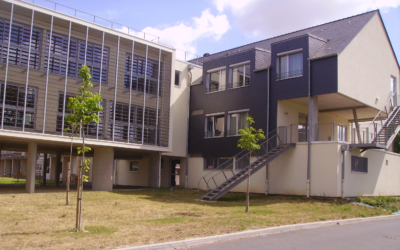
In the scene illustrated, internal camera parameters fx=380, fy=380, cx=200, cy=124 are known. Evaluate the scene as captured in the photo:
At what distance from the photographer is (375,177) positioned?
78.5ft

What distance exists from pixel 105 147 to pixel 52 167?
33345mm

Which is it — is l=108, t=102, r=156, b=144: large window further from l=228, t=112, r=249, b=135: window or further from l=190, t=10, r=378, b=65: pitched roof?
l=190, t=10, r=378, b=65: pitched roof

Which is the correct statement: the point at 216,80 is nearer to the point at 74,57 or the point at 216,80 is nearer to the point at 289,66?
the point at 289,66

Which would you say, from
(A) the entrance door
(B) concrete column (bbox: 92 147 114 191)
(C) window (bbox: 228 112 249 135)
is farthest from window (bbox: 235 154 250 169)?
(B) concrete column (bbox: 92 147 114 191)

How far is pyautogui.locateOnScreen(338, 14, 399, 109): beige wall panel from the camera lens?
71.5 ft

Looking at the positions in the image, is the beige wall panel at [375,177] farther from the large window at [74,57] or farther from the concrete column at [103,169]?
the large window at [74,57]

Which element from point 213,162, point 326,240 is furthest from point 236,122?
point 326,240

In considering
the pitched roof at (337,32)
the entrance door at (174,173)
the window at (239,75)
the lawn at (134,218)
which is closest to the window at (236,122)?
the window at (239,75)

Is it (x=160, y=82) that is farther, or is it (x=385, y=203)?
(x=160, y=82)

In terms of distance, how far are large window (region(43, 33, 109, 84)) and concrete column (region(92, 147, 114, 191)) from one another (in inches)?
173

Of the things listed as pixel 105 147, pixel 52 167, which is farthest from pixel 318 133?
pixel 52 167

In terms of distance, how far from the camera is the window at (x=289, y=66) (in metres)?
22.5

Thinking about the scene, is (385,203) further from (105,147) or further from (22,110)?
(22,110)

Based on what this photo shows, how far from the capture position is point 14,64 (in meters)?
19.8
